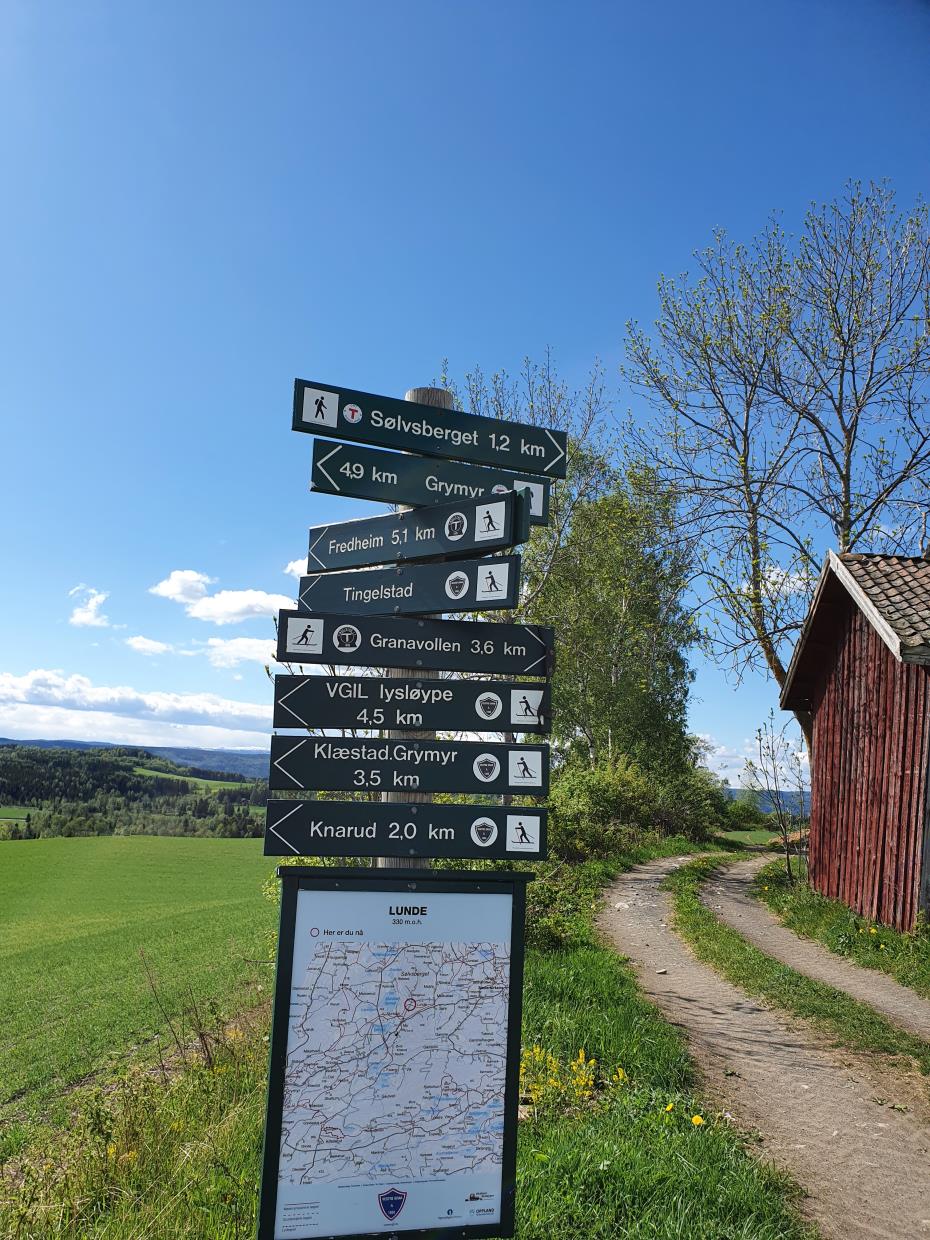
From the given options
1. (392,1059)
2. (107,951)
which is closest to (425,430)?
(392,1059)

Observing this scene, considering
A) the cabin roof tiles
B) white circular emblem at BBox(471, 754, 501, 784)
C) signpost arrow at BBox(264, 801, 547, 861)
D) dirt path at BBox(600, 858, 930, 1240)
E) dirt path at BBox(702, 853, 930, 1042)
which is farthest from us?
the cabin roof tiles

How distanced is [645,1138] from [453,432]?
364 centimetres

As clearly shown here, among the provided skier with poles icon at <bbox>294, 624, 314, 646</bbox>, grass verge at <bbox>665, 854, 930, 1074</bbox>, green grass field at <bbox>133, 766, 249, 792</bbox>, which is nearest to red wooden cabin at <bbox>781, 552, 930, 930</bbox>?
grass verge at <bbox>665, 854, 930, 1074</bbox>

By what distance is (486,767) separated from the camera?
3.52 metres

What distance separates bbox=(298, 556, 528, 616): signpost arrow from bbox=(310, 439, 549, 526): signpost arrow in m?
0.34

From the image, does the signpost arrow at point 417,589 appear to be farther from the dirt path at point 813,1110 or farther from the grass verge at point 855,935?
the grass verge at point 855,935

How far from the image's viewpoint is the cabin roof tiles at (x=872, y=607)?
10000mm

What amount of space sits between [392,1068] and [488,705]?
4.60 feet

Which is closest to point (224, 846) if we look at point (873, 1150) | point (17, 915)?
point (17, 915)

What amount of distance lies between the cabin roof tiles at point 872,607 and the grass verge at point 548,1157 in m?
5.83

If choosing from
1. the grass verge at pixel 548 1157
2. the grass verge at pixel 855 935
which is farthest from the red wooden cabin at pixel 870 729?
the grass verge at pixel 548 1157

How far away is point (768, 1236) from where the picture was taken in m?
3.63

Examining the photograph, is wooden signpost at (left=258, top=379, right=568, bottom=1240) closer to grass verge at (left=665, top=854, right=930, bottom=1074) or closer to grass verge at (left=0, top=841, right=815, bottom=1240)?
grass verge at (left=0, top=841, right=815, bottom=1240)

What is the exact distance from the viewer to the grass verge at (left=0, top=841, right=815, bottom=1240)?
3.62 meters
